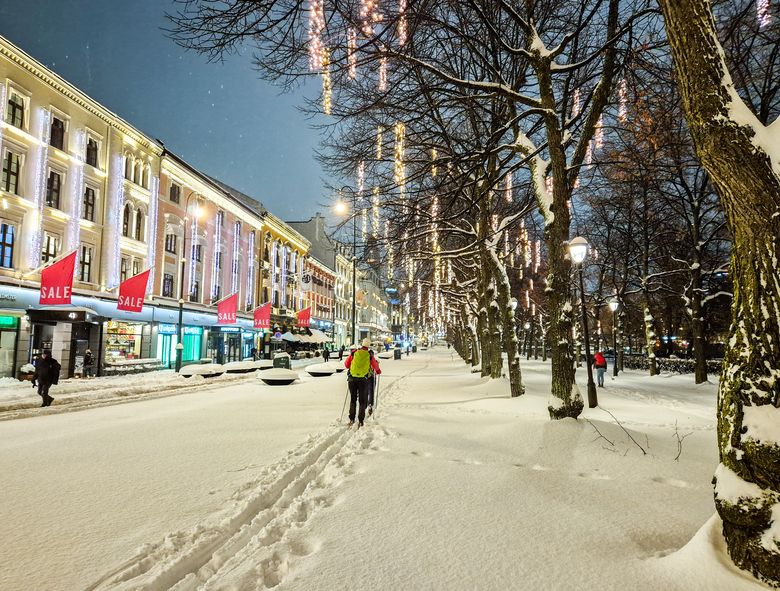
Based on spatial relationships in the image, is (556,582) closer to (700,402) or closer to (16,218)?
(700,402)

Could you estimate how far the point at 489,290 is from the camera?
1652cm

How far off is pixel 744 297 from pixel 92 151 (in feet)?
95.6

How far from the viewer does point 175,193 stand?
3177cm

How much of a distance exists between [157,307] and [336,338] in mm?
49064

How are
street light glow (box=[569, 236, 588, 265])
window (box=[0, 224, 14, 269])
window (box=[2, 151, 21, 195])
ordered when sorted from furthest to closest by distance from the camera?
window (box=[2, 151, 21, 195])
window (box=[0, 224, 14, 269])
street light glow (box=[569, 236, 588, 265])

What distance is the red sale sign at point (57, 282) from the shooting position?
18.7 metres

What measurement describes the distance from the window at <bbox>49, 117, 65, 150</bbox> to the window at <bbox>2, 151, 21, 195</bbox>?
2.07 m

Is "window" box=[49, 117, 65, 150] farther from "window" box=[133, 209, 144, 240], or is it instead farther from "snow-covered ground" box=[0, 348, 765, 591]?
"snow-covered ground" box=[0, 348, 765, 591]

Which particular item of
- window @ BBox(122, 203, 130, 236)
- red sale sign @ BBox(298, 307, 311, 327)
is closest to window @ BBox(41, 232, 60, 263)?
window @ BBox(122, 203, 130, 236)

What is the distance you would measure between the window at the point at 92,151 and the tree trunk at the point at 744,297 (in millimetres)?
27916

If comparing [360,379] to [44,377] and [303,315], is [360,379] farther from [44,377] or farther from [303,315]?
[303,315]

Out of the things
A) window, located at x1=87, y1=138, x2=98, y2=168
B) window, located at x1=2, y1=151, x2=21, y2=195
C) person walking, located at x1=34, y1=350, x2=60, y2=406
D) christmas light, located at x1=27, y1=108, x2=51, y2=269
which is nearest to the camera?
person walking, located at x1=34, y1=350, x2=60, y2=406

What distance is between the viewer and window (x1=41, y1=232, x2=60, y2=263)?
2111 cm

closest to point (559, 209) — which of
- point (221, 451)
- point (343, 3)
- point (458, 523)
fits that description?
point (343, 3)
